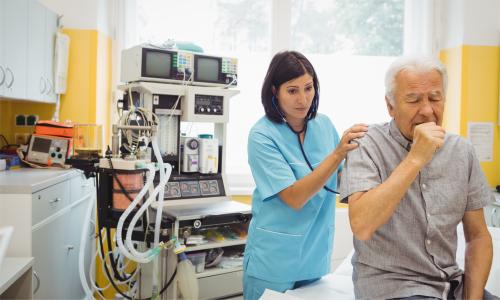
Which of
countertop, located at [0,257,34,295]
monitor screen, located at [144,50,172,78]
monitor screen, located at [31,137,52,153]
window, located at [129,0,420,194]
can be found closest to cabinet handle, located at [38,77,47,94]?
monitor screen, located at [31,137,52,153]

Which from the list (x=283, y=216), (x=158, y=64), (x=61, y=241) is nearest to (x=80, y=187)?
(x=61, y=241)

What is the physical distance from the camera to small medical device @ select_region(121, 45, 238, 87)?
7.97 feet

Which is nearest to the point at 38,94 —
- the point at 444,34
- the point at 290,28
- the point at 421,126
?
the point at 290,28

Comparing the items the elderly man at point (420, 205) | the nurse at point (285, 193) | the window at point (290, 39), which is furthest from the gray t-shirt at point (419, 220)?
the window at point (290, 39)

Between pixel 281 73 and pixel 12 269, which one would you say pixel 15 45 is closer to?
pixel 12 269

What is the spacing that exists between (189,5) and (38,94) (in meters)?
1.42

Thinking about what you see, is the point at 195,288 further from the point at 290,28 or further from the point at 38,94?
the point at 290,28

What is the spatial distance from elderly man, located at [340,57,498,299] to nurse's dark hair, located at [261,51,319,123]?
1.51 feet

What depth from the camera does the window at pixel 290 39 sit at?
3.55 meters

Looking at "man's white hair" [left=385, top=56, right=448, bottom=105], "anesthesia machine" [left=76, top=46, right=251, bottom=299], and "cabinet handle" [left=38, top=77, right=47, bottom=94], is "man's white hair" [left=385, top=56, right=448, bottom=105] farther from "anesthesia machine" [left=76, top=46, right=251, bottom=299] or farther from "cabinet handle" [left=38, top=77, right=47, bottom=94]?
"cabinet handle" [left=38, top=77, right=47, bottom=94]

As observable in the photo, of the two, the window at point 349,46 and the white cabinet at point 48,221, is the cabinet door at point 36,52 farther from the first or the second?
the window at point 349,46

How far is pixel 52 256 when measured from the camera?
89.7 inches

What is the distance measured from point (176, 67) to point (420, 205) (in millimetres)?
1637

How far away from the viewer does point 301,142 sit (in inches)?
70.0
